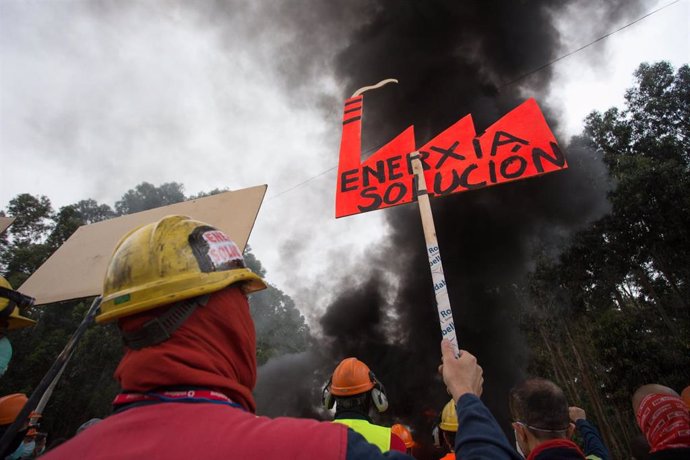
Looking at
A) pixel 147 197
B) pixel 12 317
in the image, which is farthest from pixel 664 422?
pixel 147 197

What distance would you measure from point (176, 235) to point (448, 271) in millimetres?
13403

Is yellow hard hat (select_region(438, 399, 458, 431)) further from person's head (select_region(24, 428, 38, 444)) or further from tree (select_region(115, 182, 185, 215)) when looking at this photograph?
tree (select_region(115, 182, 185, 215))

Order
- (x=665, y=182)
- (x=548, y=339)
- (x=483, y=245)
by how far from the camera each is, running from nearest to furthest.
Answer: (x=665, y=182), (x=483, y=245), (x=548, y=339)

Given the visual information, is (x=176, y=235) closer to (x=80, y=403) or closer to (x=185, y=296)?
(x=185, y=296)

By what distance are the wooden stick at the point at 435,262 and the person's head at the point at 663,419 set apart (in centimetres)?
150

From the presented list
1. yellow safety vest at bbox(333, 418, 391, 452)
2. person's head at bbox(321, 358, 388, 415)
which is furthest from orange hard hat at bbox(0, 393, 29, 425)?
yellow safety vest at bbox(333, 418, 391, 452)

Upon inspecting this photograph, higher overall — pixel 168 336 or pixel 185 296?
pixel 185 296

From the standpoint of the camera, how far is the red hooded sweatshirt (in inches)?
24.0

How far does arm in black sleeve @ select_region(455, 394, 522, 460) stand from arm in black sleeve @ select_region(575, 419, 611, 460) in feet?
7.15

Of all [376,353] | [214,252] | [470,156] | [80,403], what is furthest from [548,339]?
[80,403]

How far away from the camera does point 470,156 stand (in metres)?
2.72

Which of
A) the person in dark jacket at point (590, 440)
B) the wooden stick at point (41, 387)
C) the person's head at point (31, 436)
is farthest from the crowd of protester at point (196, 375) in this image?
the person's head at point (31, 436)

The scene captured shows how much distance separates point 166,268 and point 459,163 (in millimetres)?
2404

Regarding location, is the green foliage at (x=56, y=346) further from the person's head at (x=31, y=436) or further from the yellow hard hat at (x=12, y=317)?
the yellow hard hat at (x=12, y=317)
